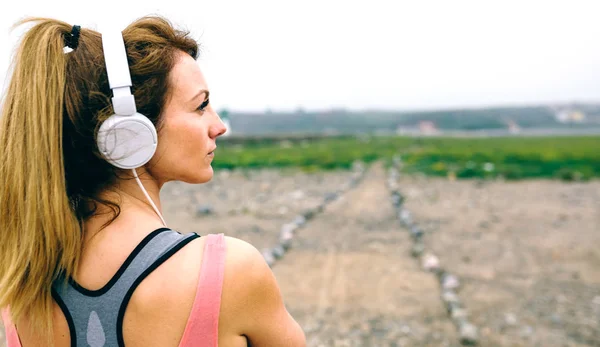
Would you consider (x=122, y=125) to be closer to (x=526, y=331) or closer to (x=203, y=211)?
(x=526, y=331)

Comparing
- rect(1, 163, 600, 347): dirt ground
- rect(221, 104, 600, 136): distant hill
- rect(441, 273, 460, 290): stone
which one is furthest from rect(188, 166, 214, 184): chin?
rect(221, 104, 600, 136): distant hill

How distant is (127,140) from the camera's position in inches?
46.5

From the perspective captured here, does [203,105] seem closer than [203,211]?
Yes

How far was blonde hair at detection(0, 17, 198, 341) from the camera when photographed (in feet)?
3.61

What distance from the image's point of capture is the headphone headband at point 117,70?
3.69 feet

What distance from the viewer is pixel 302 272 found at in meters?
6.44

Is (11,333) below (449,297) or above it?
above

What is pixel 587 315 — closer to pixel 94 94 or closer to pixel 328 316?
pixel 328 316

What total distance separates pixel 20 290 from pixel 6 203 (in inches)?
7.9

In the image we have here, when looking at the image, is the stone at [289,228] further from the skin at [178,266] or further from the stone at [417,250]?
the skin at [178,266]

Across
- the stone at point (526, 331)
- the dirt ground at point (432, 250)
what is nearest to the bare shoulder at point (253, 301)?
the dirt ground at point (432, 250)

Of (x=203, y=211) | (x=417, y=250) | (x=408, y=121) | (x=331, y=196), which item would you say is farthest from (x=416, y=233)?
(x=408, y=121)

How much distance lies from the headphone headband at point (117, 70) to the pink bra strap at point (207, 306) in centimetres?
40

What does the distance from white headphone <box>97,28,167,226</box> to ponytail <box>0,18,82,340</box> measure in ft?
0.33
